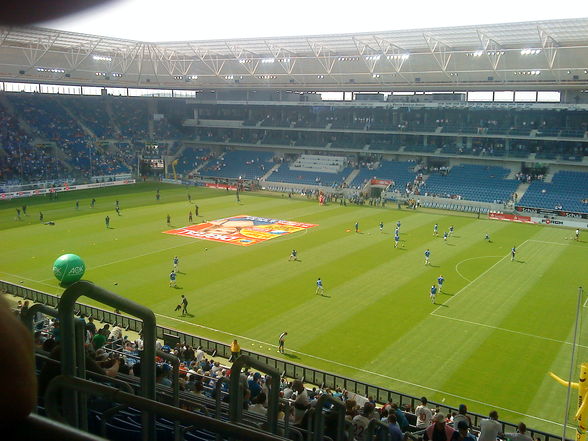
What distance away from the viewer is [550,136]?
59719mm

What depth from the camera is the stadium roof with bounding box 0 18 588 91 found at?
5212cm

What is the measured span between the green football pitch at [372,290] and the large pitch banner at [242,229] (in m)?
1.36

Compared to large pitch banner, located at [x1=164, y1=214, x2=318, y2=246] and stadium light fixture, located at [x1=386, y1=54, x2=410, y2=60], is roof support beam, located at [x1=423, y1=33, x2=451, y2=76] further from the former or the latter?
large pitch banner, located at [x1=164, y1=214, x2=318, y2=246]

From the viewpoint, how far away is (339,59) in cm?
6569

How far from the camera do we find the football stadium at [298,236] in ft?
20.3

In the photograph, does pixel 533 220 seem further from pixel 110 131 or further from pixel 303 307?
pixel 110 131

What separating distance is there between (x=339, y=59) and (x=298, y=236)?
102 feet

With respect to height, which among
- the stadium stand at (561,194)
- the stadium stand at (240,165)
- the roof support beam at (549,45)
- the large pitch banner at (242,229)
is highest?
the roof support beam at (549,45)

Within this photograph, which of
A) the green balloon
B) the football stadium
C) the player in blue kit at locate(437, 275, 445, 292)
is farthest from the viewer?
the player in blue kit at locate(437, 275, 445, 292)

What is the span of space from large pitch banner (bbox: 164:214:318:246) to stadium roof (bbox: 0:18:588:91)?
20.1m

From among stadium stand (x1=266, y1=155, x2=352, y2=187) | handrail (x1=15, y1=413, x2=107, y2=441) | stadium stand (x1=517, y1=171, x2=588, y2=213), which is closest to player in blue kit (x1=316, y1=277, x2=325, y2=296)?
handrail (x1=15, y1=413, x2=107, y2=441)

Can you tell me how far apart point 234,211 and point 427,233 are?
1742cm

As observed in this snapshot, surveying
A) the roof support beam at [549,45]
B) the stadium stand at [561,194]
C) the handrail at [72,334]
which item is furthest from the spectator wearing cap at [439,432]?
the stadium stand at [561,194]

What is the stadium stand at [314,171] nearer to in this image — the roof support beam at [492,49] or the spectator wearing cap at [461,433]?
the roof support beam at [492,49]
